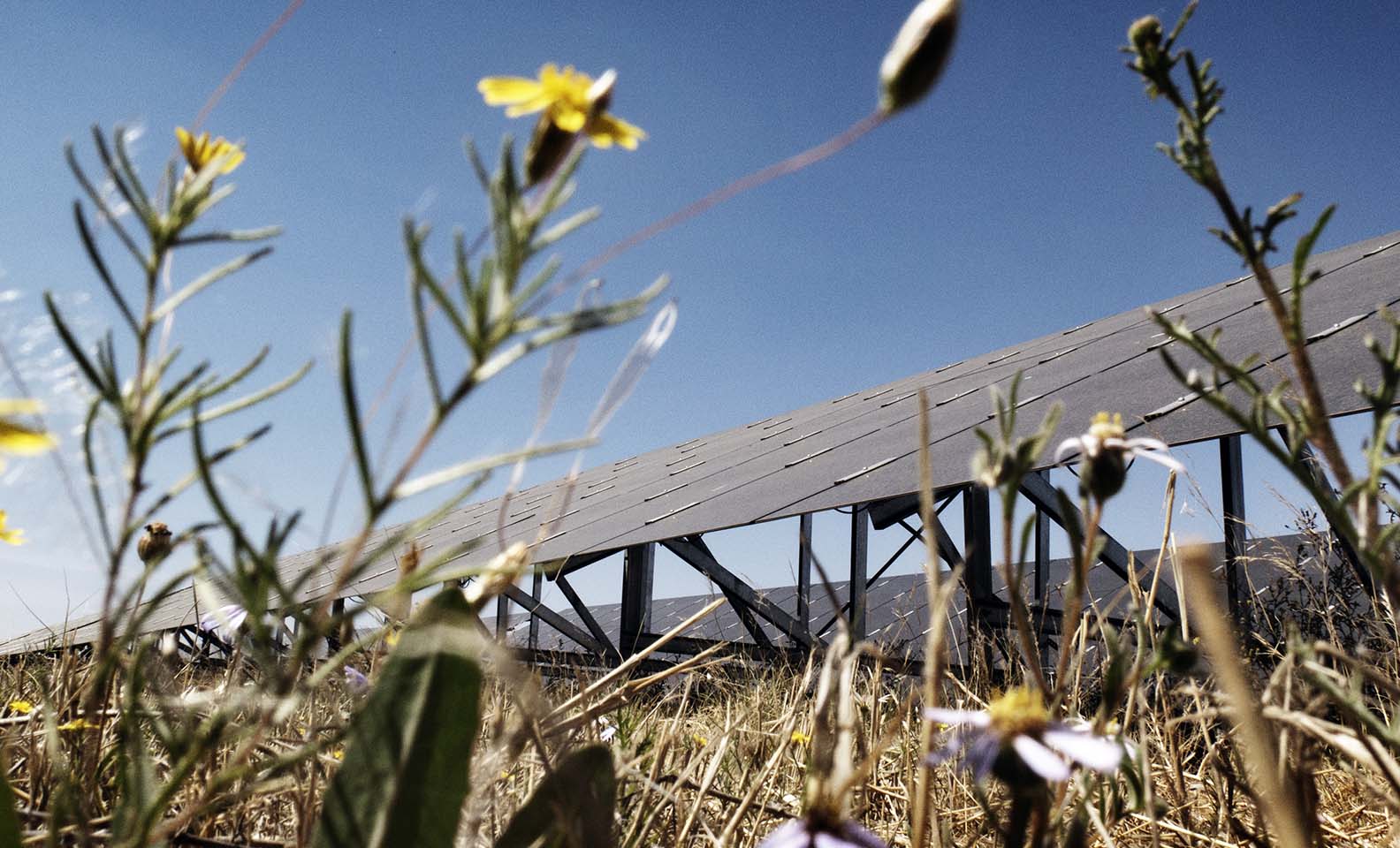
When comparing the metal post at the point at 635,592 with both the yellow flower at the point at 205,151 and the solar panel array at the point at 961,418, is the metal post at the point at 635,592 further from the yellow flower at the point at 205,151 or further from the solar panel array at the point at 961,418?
the yellow flower at the point at 205,151

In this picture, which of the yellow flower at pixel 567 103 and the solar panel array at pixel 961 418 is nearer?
the yellow flower at pixel 567 103

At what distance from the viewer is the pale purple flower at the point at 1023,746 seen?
34cm

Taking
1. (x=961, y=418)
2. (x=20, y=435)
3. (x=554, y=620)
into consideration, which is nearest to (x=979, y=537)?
(x=961, y=418)

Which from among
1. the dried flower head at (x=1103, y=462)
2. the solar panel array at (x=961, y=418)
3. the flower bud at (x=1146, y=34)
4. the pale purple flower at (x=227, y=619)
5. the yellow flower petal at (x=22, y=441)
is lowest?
the pale purple flower at (x=227, y=619)

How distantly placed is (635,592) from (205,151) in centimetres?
579

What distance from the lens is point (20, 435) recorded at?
24 cm

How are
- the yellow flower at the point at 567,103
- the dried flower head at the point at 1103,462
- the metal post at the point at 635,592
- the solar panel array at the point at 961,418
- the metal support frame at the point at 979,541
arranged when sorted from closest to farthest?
1. the yellow flower at the point at 567,103
2. the dried flower head at the point at 1103,462
3. the solar panel array at the point at 961,418
4. the metal support frame at the point at 979,541
5. the metal post at the point at 635,592

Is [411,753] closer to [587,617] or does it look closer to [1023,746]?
[1023,746]

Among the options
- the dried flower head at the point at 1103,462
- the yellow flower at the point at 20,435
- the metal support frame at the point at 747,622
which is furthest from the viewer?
the metal support frame at the point at 747,622


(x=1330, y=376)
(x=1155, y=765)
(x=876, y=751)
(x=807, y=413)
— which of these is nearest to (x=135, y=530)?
(x=876, y=751)

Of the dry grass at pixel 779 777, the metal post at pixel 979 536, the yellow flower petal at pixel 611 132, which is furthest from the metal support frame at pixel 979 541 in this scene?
the yellow flower petal at pixel 611 132

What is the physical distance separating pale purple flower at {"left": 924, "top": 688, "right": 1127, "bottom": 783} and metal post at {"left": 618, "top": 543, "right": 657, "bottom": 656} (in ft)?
17.9

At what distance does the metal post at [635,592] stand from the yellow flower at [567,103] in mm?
5520

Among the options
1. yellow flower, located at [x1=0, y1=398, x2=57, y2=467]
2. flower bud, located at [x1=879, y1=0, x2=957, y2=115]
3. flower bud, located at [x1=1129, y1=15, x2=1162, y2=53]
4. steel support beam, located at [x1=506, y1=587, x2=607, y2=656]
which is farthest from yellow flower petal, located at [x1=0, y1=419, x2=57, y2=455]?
steel support beam, located at [x1=506, y1=587, x2=607, y2=656]
